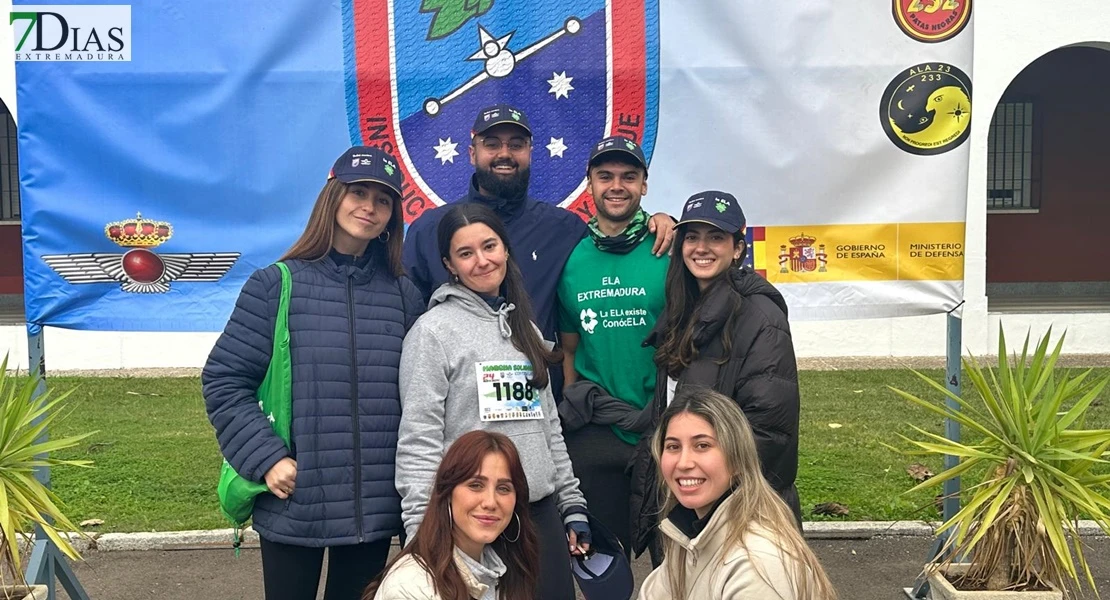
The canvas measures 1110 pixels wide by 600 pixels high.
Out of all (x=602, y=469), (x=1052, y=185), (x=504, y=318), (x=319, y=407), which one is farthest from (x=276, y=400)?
(x=1052, y=185)

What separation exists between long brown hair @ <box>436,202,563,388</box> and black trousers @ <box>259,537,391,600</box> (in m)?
0.70

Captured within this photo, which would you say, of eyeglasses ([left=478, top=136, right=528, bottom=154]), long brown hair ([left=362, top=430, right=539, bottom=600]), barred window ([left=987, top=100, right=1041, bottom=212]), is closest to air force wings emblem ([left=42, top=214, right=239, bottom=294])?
eyeglasses ([left=478, top=136, right=528, bottom=154])

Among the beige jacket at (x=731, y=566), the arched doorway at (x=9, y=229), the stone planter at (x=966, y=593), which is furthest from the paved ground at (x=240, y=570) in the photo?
the arched doorway at (x=9, y=229)

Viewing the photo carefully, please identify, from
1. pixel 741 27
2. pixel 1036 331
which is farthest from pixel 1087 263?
pixel 741 27

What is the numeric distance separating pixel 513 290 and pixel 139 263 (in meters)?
2.17

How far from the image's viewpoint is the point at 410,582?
9.40 ft

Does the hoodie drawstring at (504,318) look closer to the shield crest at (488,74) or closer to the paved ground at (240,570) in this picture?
the shield crest at (488,74)

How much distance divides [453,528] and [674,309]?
1105 mm

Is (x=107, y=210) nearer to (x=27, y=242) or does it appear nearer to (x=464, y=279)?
(x=27, y=242)

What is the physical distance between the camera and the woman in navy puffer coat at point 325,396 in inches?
128

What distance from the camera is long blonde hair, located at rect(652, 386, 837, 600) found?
2.68m

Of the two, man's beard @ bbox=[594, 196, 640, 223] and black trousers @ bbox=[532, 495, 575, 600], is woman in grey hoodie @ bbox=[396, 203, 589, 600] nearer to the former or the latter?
black trousers @ bbox=[532, 495, 575, 600]

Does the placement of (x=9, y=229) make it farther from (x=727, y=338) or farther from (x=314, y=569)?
(x=727, y=338)

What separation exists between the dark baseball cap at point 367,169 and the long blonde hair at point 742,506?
1088 mm
